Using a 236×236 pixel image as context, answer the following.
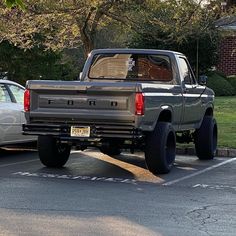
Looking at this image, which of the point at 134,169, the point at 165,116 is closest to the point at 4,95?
the point at 134,169

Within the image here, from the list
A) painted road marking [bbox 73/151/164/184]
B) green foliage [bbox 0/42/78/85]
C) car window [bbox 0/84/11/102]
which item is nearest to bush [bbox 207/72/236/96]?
green foliage [bbox 0/42/78/85]

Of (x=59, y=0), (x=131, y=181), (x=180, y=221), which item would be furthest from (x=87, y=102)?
(x=59, y=0)

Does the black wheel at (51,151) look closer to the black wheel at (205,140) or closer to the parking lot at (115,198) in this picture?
the parking lot at (115,198)

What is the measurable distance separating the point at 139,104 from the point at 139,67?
2207mm

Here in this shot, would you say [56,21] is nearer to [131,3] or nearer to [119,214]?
[131,3]

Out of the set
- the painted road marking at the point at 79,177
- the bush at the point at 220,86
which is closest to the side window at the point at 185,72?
the painted road marking at the point at 79,177

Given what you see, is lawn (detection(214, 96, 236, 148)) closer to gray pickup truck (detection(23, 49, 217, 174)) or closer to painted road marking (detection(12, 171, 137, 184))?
gray pickup truck (detection(23, 49, 217, 174))

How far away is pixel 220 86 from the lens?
3173 cm

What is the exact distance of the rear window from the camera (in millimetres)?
11859

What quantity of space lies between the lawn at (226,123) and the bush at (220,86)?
17.1 ft

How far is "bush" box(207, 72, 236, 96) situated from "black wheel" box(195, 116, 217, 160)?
18.7 meters

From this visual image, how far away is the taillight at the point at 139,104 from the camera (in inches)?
389

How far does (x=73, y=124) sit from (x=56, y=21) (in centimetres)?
593

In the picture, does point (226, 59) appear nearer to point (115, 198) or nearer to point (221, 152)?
point (221, 152)
